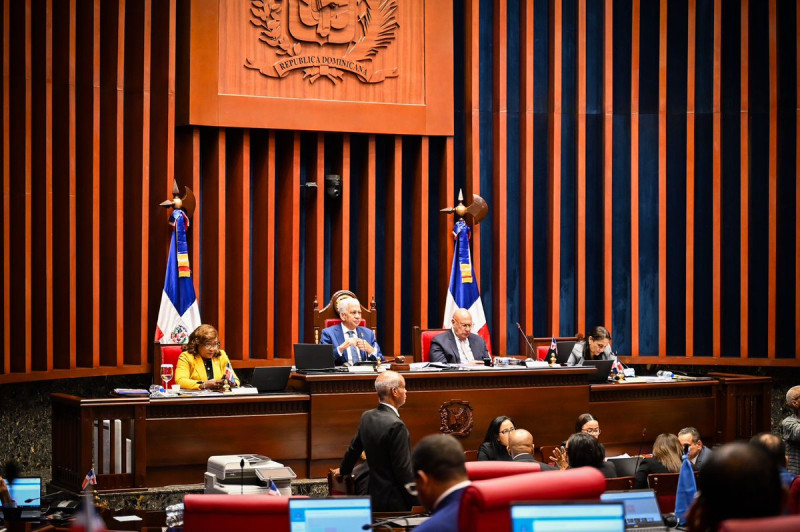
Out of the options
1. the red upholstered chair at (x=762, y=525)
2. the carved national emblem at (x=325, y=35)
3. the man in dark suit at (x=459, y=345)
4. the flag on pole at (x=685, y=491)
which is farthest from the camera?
the carved national emblem at (x=325, y=35)

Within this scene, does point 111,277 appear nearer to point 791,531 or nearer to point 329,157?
point 329,157

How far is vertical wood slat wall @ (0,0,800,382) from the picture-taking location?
8398mm

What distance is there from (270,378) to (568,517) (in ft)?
15.0

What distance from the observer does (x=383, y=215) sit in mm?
10086

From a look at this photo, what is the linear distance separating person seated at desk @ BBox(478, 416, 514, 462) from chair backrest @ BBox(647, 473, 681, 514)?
43.5 inches

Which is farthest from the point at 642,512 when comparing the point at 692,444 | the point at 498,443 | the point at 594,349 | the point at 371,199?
the point at 371,199

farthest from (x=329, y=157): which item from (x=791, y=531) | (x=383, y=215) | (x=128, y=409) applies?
(x=791, y=531)

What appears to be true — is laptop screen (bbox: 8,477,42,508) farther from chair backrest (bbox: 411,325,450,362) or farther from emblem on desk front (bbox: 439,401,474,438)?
chair backrest (bbox: 411,325,450,362)

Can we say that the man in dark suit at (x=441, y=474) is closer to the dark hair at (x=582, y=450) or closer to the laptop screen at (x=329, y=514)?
the laptop screen at (x=329, y=514)

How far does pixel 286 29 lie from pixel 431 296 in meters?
2.87

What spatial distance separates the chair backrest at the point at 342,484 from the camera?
5129 millimetres

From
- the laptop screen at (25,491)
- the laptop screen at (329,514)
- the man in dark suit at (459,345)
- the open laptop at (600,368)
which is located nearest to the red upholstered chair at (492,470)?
the laptop screen at (329,514)

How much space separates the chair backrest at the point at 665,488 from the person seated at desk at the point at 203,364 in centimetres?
298

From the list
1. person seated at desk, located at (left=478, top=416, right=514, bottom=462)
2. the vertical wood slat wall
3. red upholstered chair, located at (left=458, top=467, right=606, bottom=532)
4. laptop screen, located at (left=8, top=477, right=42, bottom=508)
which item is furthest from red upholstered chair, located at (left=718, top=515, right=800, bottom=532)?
the vertical wood slat wall
